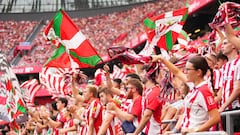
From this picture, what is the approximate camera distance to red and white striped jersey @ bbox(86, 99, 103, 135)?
22.8 feet

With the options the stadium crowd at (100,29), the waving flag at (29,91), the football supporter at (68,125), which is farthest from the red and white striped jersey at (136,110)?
the stadium crowd at (100,29)

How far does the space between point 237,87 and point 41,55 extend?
35.0 m

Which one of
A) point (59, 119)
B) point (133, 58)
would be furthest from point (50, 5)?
point (133, 58)

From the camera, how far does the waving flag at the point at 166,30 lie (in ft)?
27.2

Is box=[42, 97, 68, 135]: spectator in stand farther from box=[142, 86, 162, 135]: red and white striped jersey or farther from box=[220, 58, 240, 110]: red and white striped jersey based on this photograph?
box=[220, 58, 240, 110]: red and white striped jersey

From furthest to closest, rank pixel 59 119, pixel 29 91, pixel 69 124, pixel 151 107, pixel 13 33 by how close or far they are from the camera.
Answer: pixel 13 33 < pixel 29 91 < pixel 59 119 < pixel 69 124 < pixel 151 107

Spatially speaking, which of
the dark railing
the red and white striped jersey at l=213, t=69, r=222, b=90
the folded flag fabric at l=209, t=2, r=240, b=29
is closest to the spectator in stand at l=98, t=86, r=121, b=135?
the red and white striped jersey at l=213, t=69, r=222, b=90

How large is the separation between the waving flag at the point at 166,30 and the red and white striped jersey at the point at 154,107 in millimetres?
2409

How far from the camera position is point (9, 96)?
9.96 meters

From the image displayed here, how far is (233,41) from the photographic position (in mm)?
5020

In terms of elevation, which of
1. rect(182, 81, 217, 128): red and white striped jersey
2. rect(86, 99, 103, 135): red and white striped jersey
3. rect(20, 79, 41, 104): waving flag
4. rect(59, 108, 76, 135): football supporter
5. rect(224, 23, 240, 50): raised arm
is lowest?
rect(20, 79, 41, 104): waving flag

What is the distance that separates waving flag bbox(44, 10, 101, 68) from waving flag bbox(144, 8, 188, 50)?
3.09ft

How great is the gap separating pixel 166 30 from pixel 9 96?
3248mm

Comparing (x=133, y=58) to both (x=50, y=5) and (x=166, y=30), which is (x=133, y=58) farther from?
(x=50, y=5)
